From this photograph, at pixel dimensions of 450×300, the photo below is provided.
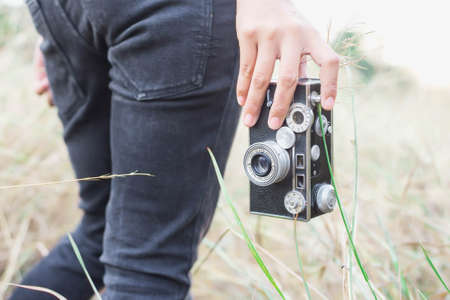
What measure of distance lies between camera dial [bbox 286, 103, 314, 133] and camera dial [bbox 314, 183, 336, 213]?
8cm

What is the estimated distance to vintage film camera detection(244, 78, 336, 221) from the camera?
21.6 inches

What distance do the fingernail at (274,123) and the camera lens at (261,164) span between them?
0.04m

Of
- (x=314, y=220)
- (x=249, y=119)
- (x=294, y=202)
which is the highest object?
(x=249, y=119)

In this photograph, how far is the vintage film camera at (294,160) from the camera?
1.80ft

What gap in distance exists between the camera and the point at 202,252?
1.53 metres

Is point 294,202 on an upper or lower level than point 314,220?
upper

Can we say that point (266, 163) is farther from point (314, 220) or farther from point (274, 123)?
point (314, 220)

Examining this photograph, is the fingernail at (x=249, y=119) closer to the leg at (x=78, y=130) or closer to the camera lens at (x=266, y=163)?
the camera lens at (x=266, y=163)

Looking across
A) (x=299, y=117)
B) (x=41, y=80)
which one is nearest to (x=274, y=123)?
(x=299, y=117)

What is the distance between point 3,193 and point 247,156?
1.17 meters

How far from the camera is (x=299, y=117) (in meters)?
0.55

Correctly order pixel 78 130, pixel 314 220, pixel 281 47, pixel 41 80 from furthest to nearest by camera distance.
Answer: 1. pixel 314 220
2. pixel 41 80
3. pixel 78 130
4. pixel 281 47

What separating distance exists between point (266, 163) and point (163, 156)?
13 centimetres

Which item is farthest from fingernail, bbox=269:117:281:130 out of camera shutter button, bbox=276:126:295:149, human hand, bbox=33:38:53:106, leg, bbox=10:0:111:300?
human hand, bbox=33:38:53:106
